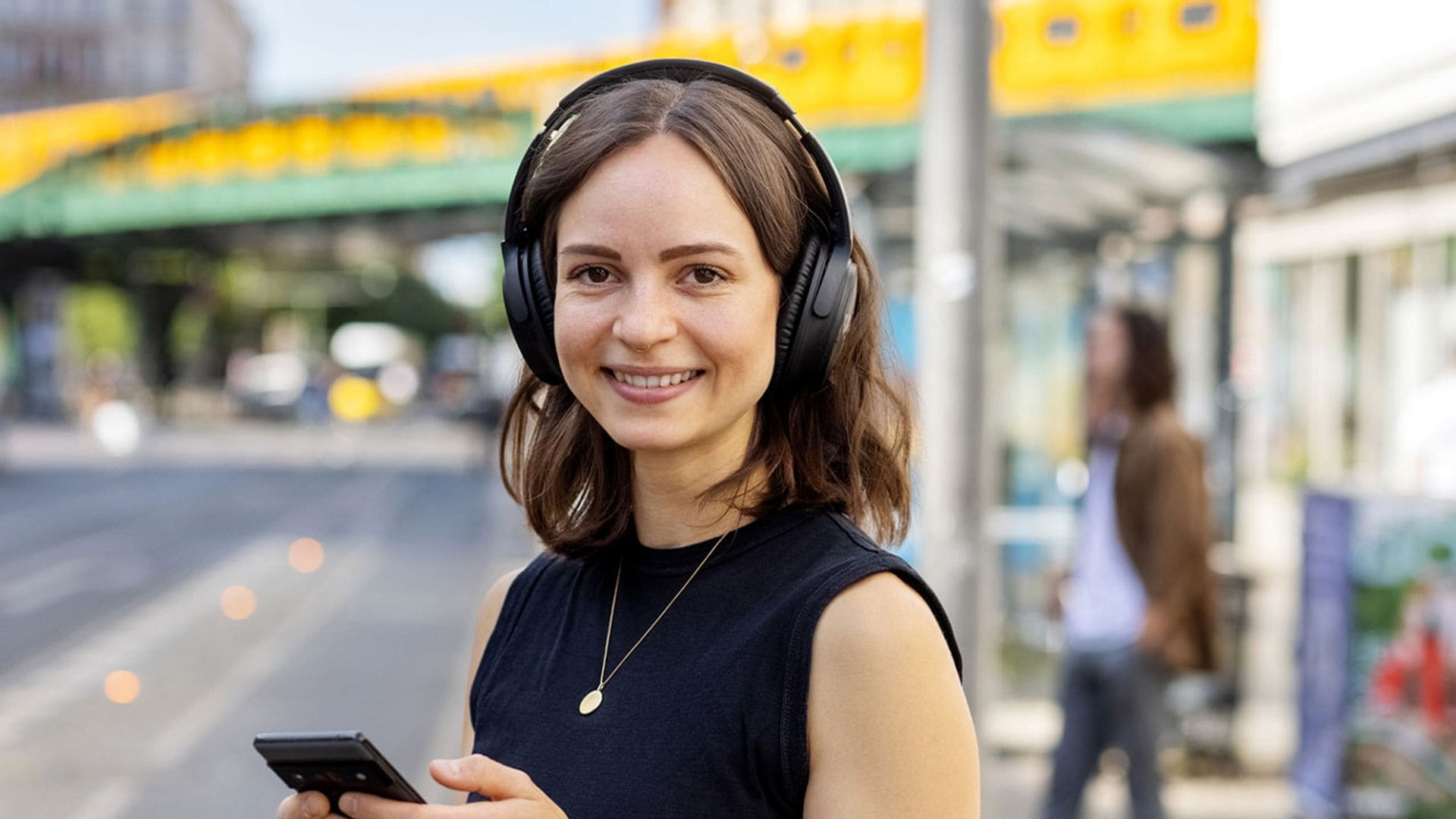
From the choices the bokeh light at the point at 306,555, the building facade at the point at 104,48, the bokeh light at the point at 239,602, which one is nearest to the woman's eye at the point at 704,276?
the bokeh light at the point at 239,602

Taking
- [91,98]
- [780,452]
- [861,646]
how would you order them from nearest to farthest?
[861,646], [780,452], [91,98]

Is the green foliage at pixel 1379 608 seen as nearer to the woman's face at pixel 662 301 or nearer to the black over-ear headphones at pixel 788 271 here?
the black over-ear headphones at pixel 788 271

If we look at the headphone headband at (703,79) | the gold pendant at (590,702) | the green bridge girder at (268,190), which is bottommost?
the gold pendant at (590,702)

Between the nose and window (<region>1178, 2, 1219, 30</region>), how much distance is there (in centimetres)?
1071

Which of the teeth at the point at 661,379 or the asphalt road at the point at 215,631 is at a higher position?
the teeth at the point at 661,379

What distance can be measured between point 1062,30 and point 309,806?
11.4m

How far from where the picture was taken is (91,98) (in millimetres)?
87188

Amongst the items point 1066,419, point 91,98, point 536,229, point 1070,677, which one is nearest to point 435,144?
point 1066,419

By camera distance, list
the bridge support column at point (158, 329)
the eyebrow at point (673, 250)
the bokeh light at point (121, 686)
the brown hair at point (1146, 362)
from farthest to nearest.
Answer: the bridge support column at point (158, 329)
the bokeh light at point (121, 686)
the brown hair at point (1146, 362)
the eyebrow at point (673, 250)

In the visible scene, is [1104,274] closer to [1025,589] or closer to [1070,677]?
[1025,589]

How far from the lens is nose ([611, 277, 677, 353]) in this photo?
4.81 feet

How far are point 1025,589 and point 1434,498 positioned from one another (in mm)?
2960

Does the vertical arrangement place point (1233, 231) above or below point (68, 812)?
above

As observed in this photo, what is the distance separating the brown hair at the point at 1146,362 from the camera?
4555 mm
